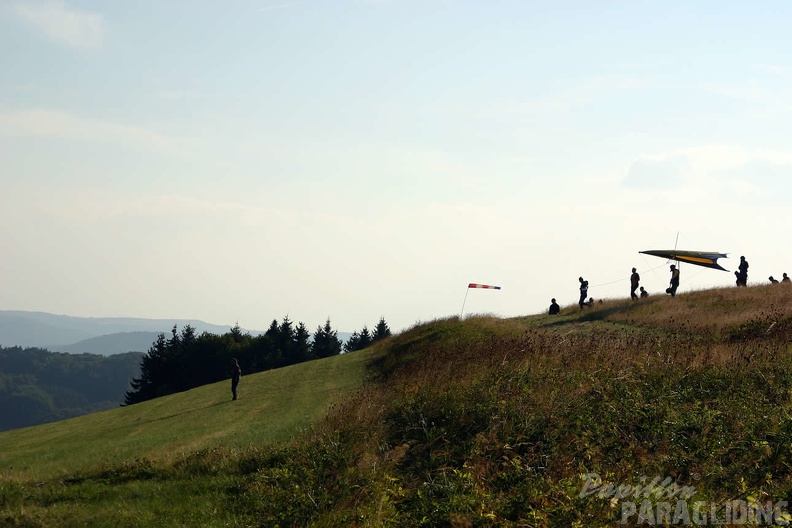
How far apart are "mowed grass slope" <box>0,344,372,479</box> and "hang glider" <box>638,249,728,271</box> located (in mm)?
24098

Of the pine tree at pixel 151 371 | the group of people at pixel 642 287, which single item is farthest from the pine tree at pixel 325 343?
the group of people at pixel 642 287

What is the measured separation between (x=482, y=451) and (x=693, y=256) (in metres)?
40.9

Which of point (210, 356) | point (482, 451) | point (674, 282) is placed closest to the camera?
point (482, 451)

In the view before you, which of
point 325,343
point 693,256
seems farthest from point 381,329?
point 693,256

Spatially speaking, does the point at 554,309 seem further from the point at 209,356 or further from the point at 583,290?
the point at 209,356

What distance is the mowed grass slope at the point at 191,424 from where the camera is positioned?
22219 mm

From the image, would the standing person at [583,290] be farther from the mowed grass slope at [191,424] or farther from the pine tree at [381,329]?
the pine tree at [381,329]

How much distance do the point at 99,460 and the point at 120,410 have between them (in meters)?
17.7

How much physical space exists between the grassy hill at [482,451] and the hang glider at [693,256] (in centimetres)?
2365

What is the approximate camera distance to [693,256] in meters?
52.0

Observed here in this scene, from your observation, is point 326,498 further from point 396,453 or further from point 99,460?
point 99,460

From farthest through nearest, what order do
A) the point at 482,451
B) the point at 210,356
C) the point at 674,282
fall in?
the point at 210,356 < the point at 674,282 < the point at 482,451

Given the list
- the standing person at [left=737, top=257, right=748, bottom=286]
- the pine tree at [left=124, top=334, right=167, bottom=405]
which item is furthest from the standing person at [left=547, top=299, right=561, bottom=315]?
the pine tree at [left=124, top=334, right=167, bottom=405]

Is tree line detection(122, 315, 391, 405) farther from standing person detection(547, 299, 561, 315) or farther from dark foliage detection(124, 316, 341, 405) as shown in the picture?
standing person detection(547, 299, 561, 315)
